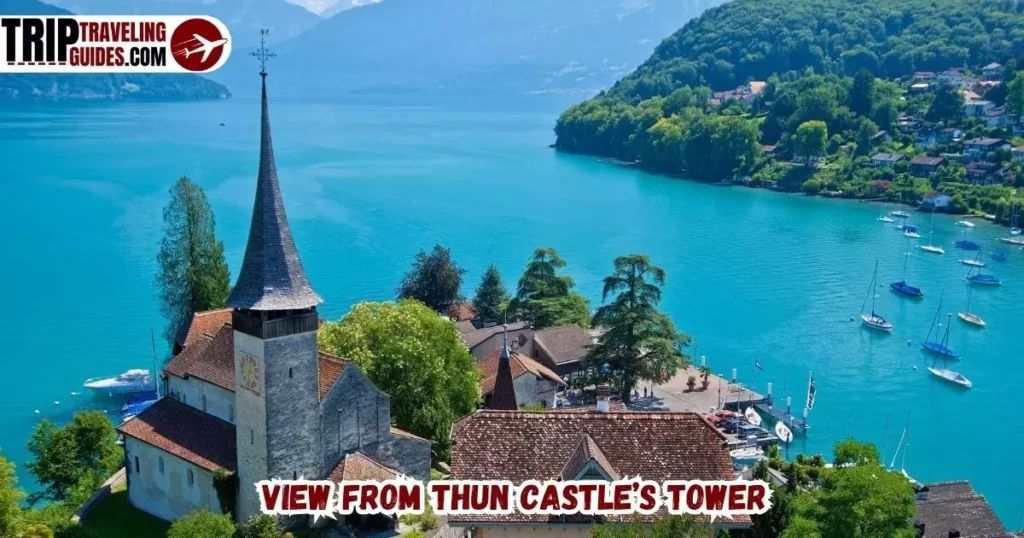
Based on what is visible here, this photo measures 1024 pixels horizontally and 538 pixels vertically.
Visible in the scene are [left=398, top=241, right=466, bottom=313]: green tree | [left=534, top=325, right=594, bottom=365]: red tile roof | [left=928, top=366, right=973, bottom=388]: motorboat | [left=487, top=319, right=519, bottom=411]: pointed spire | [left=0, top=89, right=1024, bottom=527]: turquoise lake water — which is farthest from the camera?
[left=398, top=241, right=466, bottom=313]: green tree

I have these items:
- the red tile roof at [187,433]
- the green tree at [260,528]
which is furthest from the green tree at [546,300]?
the green tree at [260,528]

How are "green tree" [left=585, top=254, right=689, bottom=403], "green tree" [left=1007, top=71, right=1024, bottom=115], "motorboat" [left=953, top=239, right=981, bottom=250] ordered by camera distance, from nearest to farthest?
"green tree" [left=585, top=254, right=689, bottom=403] < "motorboat" [left=953, top=239, right=981, bottom=250] < "green tree" [left=1007, top=71, right=1024, bottom=115]

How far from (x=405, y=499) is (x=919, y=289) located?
67.3 metres

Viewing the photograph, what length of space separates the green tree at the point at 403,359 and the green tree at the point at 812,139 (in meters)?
117

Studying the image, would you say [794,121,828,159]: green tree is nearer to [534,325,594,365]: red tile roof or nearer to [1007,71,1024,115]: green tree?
[1007,71,1024,115]: green tree

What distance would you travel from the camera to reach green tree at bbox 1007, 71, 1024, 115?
438 feet

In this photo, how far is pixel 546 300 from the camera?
6194cm

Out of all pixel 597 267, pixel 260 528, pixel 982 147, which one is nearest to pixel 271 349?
pixel 260 528

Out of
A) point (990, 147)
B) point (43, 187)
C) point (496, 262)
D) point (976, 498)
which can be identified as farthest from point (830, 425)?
point (43, 187)

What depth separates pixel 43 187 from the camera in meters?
135

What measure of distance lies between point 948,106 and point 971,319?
79.2 metres

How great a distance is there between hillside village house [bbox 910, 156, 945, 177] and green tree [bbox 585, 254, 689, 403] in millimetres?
95173

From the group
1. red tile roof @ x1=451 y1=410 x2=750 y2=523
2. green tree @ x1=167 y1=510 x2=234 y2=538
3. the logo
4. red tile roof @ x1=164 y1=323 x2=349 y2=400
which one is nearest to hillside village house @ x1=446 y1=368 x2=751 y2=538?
red tile roof @ x1=451 y1=410 x2=750 y2=523

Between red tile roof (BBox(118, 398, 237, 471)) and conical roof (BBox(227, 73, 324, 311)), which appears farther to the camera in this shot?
red tile roof (BBox(118, 398, 237, 471))
